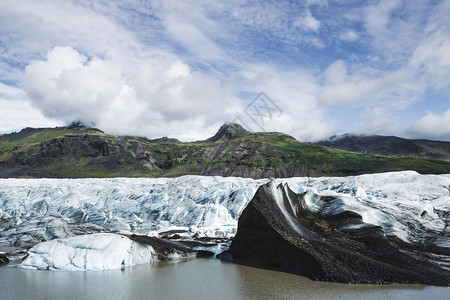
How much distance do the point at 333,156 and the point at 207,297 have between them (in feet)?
441

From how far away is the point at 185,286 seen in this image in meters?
10.8

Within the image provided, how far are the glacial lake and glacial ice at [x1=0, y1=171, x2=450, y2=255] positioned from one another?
6.18 metres

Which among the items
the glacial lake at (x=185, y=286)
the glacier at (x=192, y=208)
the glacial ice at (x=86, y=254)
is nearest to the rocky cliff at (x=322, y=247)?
the glacial lake at (x=185, y=286)

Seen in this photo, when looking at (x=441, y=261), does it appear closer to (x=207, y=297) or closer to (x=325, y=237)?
(x=325, y=237)

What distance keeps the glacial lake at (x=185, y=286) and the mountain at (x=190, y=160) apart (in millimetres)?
108851

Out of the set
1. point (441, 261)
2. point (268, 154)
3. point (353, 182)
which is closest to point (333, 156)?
point (268, 154)

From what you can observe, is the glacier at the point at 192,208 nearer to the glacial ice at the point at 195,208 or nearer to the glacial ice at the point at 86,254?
the glacial ice at the point at 195,208

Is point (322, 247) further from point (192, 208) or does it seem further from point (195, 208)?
point (192, 208)

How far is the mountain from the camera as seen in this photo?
123 m

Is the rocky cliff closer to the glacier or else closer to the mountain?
the glacier

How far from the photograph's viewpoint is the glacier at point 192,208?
16.7 m

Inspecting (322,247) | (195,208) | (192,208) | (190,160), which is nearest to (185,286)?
(322,247)

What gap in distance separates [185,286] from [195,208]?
1527cm

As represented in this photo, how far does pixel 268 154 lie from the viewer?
139125mm
